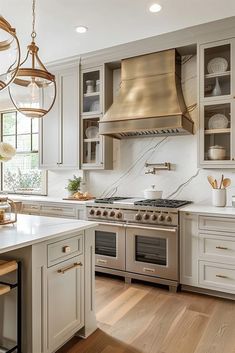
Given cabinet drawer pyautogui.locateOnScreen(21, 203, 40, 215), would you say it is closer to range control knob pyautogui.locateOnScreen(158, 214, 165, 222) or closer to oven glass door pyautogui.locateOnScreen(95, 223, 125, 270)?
oven glass door pyautogui.locateOnScreen(95, 223, 125, 270)

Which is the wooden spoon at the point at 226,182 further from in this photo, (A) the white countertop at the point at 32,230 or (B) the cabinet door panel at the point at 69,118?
(B) the cabinet door panel at the point at 69,118

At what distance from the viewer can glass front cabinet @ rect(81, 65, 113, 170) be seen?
395 cm

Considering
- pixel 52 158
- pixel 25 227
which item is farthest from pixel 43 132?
pixel 25 227

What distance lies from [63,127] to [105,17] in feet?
5.66

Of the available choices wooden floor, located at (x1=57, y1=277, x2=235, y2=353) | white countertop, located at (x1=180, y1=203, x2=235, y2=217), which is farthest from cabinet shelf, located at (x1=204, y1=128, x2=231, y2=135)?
wooden floor, located at (x1=57, y1=277, x2=235, y2=353)

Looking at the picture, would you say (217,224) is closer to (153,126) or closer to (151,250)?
(151,250)

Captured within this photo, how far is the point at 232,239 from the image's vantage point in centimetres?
280

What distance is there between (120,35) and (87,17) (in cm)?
58

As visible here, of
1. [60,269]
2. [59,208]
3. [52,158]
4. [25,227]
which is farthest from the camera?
[52,158]

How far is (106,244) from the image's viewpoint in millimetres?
3506

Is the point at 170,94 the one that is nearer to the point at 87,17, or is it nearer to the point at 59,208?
the point at 87,17

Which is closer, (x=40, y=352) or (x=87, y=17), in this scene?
(x=40, y=352)

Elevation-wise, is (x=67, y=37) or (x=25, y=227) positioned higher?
(x=67, y=37)

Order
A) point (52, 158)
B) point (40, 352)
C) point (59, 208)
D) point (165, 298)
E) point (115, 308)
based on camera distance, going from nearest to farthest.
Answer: point (40, 352)
point (115, 308)
point (165, 298)
point (59, 208)
point (52, 158)
